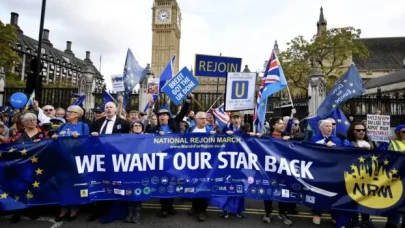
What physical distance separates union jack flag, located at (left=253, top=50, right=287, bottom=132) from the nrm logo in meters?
1.92

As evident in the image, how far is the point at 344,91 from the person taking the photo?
616 centimetres

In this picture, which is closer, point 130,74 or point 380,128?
point 380,128

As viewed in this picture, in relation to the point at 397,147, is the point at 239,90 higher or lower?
higher

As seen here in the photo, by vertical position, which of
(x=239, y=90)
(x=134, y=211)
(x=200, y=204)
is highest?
(x=239, y=90)

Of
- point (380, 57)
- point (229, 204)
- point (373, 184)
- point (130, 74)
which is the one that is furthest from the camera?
point (380, 57)

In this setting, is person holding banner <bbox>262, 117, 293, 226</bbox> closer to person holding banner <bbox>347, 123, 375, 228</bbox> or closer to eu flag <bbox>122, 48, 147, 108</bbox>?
person holding banner <bbox>347, 123, 375, 228</bbox>

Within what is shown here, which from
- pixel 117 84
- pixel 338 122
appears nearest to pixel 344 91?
pixel 338 122

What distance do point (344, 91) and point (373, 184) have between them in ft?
9.39

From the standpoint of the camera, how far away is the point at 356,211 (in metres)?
3.93

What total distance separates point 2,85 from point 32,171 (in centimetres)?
1339

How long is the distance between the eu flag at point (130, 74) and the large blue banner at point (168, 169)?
3.36 meters

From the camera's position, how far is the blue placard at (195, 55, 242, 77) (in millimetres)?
6637

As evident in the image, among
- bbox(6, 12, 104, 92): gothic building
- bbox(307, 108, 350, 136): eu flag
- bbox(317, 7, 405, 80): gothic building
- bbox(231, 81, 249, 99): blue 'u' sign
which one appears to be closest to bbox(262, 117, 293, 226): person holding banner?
bbox(231, 81, 249, 99): blue 'u' sign

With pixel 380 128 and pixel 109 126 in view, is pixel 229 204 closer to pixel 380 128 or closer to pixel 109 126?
pixel 109 126
